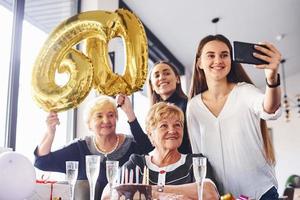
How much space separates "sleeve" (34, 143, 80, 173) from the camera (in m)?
1.36

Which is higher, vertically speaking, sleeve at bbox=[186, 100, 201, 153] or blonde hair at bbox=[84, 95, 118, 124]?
blonde hair at bbox=[84, 95, 118, 124]

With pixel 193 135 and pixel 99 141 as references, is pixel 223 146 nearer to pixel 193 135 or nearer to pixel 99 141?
pixel 193 135

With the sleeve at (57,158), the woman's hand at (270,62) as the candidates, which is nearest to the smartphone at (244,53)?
the woman's hand at (270,62)

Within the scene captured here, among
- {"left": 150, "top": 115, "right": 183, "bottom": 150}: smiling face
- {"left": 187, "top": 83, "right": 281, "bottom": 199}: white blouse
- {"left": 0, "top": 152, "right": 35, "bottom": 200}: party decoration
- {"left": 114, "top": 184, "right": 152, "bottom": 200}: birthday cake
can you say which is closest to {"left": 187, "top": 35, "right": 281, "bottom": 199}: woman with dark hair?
{"left": 187, "top": 83, "right": 281, "bottom": 199}: white blouse

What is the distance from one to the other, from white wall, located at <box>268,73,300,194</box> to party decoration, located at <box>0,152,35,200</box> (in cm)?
647

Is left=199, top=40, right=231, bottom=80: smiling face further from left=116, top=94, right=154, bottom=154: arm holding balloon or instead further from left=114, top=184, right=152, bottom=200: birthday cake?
left=114, top=184, right=152, bottom=200: birthday cake

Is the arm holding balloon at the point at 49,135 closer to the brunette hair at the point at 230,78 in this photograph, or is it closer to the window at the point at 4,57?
the brunette hair at the point at 230,78

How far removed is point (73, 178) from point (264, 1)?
11.7 feet

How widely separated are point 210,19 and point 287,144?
3.88m

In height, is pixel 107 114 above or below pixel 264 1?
below

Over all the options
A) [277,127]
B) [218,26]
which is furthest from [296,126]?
[218,26]

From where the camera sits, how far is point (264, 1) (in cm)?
397

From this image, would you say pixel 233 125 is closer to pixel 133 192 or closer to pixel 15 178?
pixel 133 192

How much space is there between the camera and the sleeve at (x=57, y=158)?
1362mm
